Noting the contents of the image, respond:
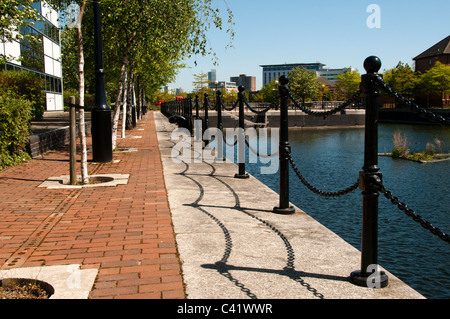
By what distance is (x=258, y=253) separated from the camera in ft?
12.7

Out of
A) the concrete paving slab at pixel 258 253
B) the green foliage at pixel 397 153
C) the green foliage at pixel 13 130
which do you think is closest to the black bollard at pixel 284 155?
the concrete paving slab at pixel 258 253

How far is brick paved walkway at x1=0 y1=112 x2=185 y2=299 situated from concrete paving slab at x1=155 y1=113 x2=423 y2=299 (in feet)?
0.61

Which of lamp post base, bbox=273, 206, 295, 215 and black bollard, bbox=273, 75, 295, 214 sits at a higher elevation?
black bollard, bbox=273, 75, 295, 214

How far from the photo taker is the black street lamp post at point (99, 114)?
9523mm

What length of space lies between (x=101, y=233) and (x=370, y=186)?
2.82 metres

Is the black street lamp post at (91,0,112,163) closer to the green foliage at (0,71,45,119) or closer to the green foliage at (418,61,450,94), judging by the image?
the green foliage at (0,71,45,119)

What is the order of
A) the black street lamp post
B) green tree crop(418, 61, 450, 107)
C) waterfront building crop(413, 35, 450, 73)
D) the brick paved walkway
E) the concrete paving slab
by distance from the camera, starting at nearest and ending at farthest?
the concrete paving slab < the brick paved walkway < the black street lamp post < green tree crop(418, 61, 450, 107) < waterfront building crop(413, 35, 450, 73)

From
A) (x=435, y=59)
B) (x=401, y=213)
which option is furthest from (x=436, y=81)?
(x=401, y=213)

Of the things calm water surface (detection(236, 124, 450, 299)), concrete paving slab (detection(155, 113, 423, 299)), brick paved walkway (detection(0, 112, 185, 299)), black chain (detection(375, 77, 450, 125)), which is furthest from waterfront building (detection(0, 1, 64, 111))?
black chain (detection(375, 77, 450, 125))

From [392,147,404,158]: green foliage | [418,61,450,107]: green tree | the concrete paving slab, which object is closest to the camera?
the concrete paving slab

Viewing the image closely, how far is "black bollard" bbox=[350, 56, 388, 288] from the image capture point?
123 inches

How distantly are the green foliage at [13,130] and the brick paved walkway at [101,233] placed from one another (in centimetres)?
142
